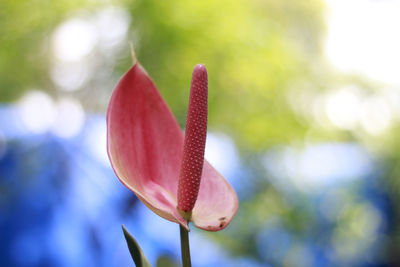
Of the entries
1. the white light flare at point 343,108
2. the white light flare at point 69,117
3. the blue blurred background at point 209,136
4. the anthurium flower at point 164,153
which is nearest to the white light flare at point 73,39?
the blue blurred background at point 209,136

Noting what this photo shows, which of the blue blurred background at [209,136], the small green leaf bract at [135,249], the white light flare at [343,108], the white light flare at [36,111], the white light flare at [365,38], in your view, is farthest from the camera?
the white light flare at [365,38]

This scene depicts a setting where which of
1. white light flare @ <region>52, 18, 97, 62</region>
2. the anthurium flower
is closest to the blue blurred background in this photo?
white light flare @ <region>52, 18, 97, 62</region>

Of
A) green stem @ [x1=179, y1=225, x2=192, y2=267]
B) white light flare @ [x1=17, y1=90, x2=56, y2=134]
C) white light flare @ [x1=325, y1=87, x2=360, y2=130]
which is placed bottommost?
white light flare @ [x1=17, y1=90, x2=56, y2=134]

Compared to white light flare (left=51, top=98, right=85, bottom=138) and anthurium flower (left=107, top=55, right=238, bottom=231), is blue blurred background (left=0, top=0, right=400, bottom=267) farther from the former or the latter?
anthurium flower (left=107, top=55, right=238, bottom=231)

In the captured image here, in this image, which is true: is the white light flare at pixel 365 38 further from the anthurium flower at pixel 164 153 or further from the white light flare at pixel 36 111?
the anthurium flower at pixel 164 153

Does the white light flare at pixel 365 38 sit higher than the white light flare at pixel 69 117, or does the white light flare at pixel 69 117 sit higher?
the white light flare at pixel 365 38
